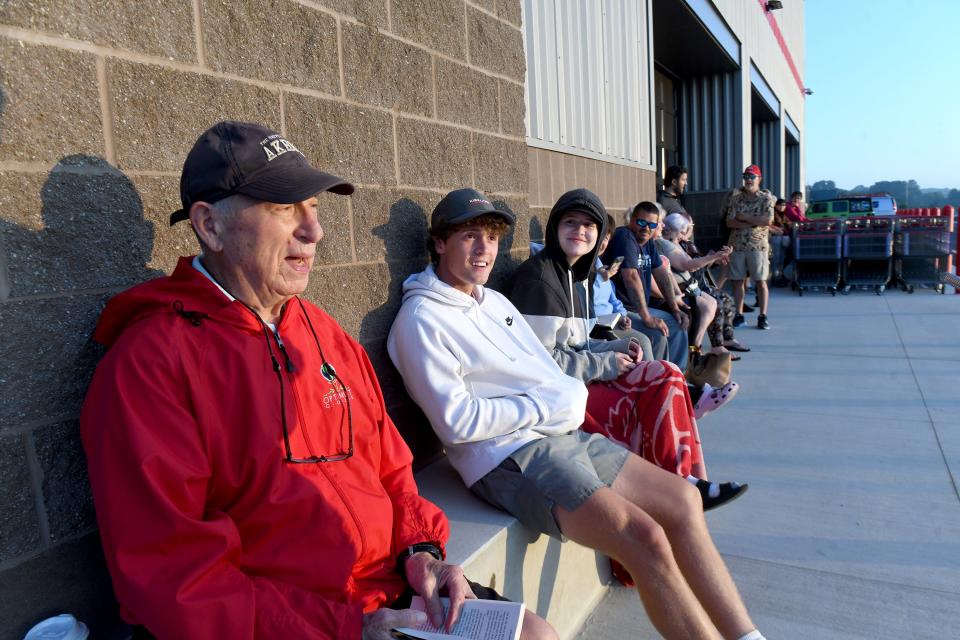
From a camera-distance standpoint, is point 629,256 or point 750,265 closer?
point 629,256

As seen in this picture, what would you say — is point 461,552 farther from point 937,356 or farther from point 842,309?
point 842,309

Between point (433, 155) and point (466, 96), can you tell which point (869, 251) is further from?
point (433, 155)

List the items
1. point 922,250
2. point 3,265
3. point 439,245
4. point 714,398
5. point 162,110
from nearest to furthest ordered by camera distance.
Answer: point 3,265 < point 162,110 < point 439,245 < point 714,398 < point 922,250

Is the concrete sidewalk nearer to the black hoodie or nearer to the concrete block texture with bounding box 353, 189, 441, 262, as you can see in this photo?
the black hoodie

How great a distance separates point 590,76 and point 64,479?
5.25 metres

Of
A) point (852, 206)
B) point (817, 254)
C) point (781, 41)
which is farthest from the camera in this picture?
point (852, 206)

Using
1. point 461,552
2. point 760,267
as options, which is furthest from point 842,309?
point 461,552

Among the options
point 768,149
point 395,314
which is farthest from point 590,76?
point 768,149

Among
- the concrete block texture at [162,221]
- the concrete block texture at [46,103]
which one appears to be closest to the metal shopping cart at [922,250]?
the concrete block texture at [162,221]

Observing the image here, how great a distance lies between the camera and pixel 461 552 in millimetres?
2156

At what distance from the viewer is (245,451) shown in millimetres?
1608

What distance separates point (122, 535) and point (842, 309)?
Result: 972 cm

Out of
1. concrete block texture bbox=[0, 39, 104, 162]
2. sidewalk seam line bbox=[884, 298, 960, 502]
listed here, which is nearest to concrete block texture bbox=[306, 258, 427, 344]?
concrete block texture bbox=[0, 39, 104, 162]

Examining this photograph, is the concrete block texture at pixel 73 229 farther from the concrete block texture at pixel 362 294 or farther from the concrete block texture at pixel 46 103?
the concrete block texture at pixel 362 294
